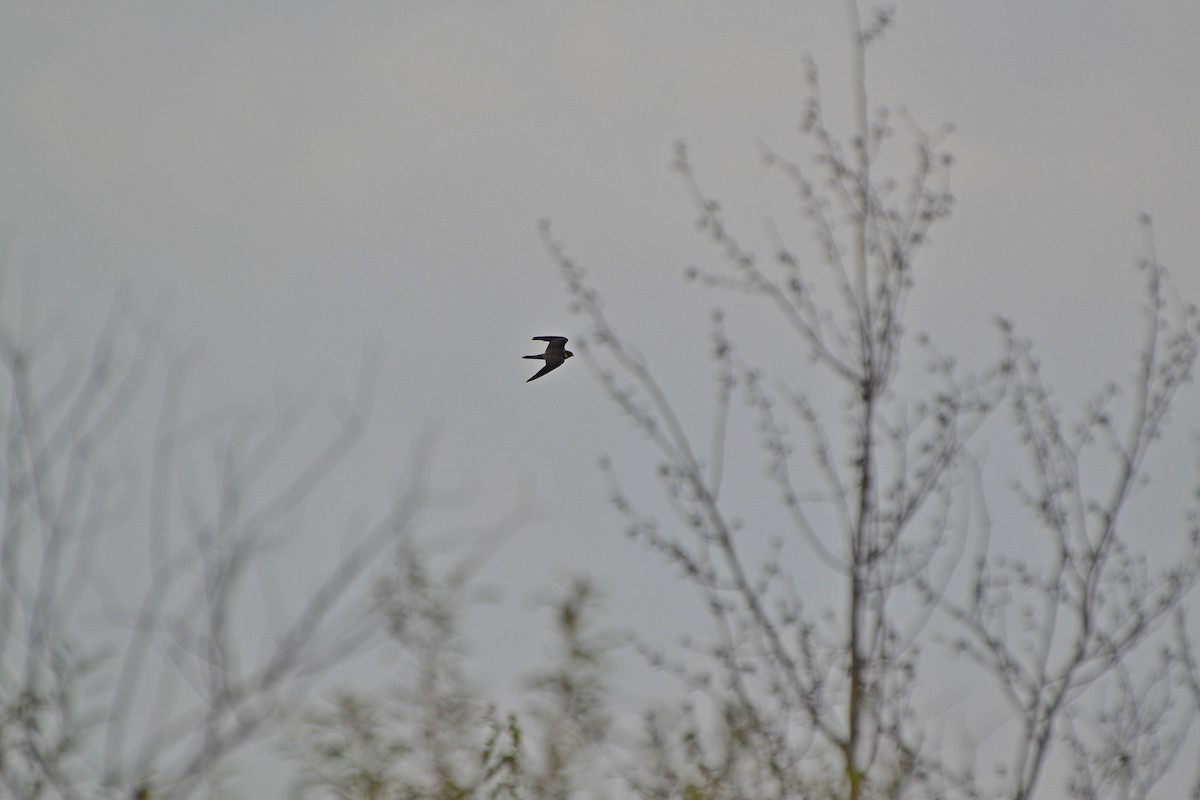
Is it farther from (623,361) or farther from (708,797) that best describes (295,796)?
(623,361)

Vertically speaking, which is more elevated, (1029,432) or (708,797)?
(1029,432)

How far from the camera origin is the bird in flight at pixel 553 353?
4989mm

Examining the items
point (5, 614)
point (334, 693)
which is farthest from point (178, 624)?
point (334, 693)

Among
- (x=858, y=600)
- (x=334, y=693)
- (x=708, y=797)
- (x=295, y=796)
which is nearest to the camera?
(x=858, y=600)

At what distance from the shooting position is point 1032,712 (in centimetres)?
631

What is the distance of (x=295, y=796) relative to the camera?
7.45 meters

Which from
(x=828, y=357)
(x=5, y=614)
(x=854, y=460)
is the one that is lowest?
(x=5, y=614)

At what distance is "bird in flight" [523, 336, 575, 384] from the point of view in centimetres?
499

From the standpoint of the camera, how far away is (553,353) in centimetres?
512

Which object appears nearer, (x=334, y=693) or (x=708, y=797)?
(x=708, y=797)

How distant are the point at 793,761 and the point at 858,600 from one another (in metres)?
0.75

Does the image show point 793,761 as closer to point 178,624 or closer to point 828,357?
point 828,357

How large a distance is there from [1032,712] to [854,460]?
1.37 m

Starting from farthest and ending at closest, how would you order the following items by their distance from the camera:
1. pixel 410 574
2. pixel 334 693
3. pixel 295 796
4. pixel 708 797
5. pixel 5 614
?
1. pixel 334 693
2. pixel 295 796
3. pixel 708 797
4. pixel 410 574
5. pixel 5 614
